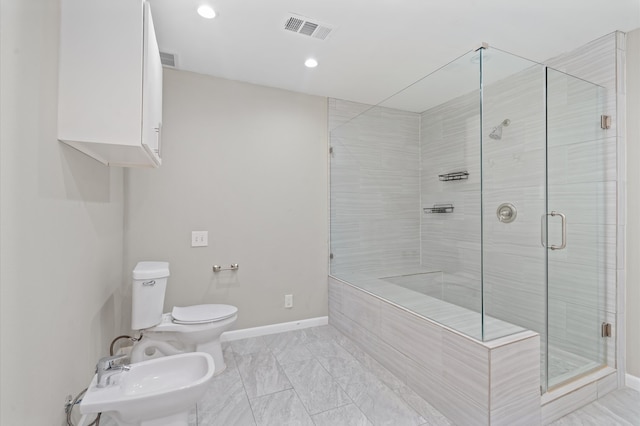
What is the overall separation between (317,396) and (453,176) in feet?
6.33

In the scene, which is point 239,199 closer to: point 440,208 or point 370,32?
point 370,32

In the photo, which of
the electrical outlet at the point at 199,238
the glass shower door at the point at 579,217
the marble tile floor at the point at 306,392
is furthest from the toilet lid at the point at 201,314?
the glass shower door at the point at 579,217

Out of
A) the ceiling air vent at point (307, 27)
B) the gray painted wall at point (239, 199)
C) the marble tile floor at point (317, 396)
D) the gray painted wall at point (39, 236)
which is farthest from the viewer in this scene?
the gray painted wall at point (239, 199)

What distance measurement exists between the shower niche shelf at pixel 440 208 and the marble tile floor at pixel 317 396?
4.50 feet

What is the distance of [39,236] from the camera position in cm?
114

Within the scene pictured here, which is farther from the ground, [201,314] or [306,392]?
[201,314]

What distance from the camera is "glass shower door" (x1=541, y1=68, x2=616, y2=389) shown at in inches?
79.9

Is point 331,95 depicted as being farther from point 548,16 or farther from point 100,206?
point 100,206

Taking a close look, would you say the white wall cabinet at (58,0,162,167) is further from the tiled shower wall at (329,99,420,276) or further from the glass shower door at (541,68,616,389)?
the glass shower door at (541,68,616,389)

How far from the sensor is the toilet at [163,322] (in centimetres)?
199

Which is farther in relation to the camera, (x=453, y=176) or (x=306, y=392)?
(x=453, y=176)

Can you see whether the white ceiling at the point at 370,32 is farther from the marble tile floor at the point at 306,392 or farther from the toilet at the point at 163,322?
the marble tile floor at the point at 306,392

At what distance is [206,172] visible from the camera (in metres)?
2.70

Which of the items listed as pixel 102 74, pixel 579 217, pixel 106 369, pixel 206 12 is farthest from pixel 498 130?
pixel 106 369
